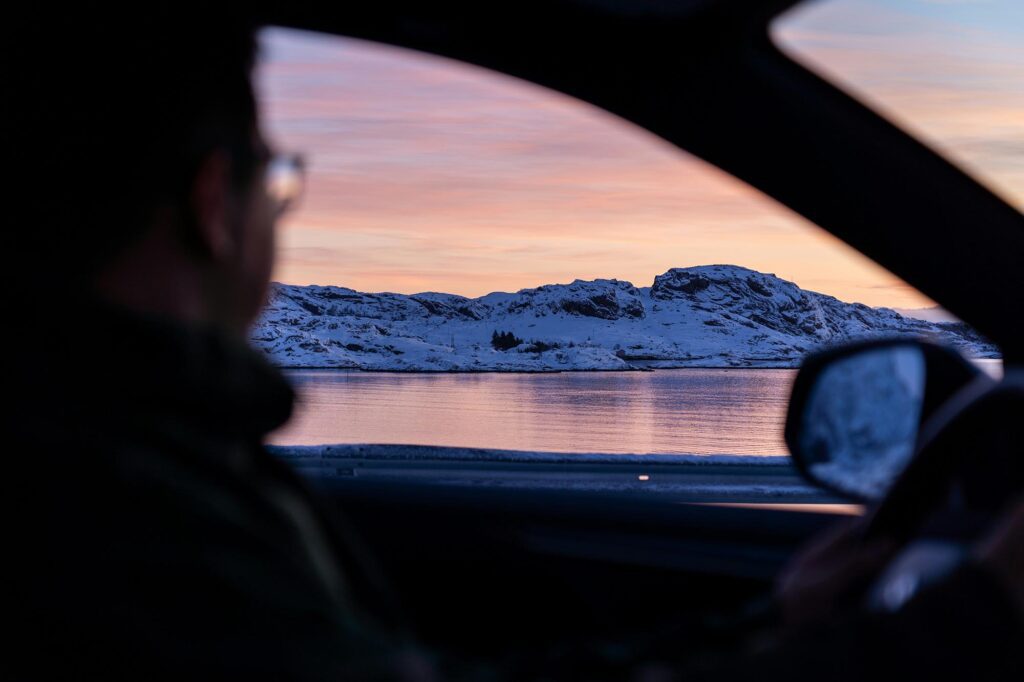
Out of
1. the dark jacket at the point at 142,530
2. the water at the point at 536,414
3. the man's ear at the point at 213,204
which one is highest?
the man's ear at the point at 213,204

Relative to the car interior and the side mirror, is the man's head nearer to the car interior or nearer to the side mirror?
the side mirror

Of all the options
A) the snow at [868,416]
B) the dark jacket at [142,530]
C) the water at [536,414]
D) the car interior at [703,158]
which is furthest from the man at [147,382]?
the water at [536,414]

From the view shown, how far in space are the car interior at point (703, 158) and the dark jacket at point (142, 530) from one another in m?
1.46

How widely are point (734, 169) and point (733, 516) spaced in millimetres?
1043

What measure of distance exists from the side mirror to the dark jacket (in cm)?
91

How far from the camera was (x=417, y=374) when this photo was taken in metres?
9.48

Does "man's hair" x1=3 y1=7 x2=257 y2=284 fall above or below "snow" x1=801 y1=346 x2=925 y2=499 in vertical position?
above

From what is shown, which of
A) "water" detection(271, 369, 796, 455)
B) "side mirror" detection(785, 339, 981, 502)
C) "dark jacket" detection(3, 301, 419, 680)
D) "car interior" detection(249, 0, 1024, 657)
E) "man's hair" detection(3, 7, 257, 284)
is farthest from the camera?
"water" detection(271, 369, 796, 455)

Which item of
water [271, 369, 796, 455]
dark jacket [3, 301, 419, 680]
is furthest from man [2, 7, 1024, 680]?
water [271, 369, 796, 455]

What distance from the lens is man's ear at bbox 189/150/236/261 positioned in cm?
104

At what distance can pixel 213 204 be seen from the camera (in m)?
1.06

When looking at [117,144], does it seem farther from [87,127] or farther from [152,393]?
[152,393]

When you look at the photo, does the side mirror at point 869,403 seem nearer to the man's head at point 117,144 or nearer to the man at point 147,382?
the man at point 147,382

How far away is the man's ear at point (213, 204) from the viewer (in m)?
1.04
